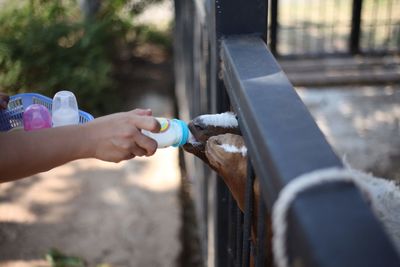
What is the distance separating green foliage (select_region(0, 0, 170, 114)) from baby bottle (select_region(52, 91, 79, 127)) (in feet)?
12.1

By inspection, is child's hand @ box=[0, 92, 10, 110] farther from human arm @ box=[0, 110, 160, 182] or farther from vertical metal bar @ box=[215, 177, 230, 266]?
vertical metal bar @ box=[215, 177, 230, 266]

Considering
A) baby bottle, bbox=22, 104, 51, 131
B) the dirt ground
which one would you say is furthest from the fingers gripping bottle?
the dirt ground

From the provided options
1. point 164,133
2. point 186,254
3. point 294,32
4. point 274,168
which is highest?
point 274,168

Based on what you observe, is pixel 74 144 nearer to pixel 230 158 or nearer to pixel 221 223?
pixel 230 158

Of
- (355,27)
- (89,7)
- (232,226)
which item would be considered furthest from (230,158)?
(89,7)

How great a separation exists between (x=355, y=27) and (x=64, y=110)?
414 cm

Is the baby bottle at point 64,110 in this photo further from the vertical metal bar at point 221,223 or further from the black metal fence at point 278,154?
the vertical metal bar at point 221,223

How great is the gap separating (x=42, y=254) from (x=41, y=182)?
2.95ft

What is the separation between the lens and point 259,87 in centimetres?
129

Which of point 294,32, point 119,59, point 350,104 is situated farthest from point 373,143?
point 119,59

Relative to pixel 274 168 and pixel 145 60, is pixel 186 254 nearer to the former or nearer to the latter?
pixel 274 168

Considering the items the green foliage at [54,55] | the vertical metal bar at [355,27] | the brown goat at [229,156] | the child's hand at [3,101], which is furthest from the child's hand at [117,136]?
the vertical metal bar at [355,27]

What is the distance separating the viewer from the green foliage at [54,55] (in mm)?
5395

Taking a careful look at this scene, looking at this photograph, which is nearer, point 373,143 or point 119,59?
point 373,143
